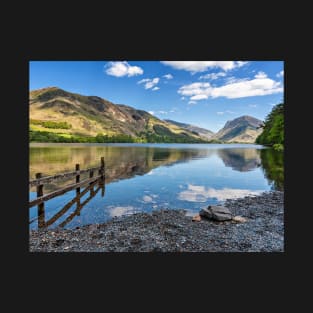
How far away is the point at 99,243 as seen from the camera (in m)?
7.96

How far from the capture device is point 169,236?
8.71 meters

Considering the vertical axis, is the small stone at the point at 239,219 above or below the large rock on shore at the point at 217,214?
below

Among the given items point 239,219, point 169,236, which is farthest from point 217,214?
point 169,236

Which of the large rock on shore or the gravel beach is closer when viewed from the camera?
the gravel beach

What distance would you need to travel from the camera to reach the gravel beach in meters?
7.75

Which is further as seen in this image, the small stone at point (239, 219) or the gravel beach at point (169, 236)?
the small stone at point (239, 219)

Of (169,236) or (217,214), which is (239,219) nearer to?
(217,214)

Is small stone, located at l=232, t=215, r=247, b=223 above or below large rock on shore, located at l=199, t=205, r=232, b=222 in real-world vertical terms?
below

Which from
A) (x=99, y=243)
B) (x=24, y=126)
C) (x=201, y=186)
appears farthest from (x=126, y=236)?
(x=201, y=186)

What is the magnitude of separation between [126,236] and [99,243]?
1156 mm

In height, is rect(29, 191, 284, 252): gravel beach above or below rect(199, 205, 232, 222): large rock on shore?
below

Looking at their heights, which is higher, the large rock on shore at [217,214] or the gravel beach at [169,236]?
the large rock on shore at [217,214]

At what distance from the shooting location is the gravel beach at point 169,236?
7.75m

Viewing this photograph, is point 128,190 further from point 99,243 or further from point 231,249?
point 231,249
